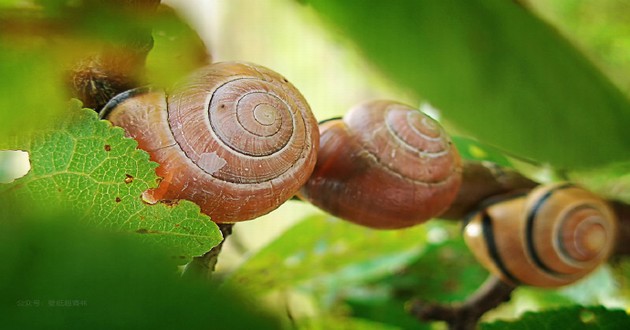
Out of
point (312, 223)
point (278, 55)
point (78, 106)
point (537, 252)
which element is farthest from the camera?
point (278, 55)

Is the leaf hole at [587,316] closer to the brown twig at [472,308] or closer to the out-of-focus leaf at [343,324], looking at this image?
the brown twig at [472,308]

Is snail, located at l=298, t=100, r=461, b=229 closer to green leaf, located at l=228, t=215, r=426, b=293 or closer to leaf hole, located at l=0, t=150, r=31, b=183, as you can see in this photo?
leaf hole, located at l=0, t=150, r=31, b=183

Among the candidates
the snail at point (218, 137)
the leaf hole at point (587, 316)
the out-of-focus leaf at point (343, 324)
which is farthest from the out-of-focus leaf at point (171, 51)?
the out-of-focus leaf at point (343, 324)

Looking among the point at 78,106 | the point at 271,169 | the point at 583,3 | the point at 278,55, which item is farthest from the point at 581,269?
the point at 278,55

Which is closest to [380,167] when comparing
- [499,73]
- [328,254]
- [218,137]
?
[218,137]

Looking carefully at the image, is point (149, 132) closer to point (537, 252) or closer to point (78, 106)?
point (78, 106)

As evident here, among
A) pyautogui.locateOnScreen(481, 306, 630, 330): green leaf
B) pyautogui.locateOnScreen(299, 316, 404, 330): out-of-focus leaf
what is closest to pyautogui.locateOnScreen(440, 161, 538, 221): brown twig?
pyautogui.locateOnScreen(481, 306, 630, 330): green leaf
